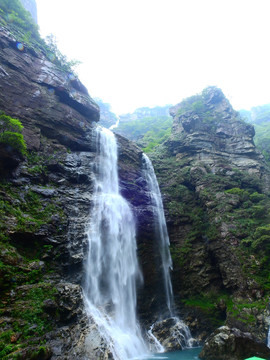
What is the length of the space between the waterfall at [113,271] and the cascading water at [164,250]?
2040mm

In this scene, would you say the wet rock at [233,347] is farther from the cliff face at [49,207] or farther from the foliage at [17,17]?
the foliage at [17,17]

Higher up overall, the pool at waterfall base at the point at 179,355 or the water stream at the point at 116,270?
the water stream at the point at 116,270

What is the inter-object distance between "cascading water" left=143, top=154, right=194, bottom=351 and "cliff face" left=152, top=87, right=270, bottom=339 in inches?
22.1

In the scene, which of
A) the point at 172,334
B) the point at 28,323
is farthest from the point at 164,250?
the point at 28,323

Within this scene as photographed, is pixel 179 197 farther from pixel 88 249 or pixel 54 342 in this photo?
pixel 54 342

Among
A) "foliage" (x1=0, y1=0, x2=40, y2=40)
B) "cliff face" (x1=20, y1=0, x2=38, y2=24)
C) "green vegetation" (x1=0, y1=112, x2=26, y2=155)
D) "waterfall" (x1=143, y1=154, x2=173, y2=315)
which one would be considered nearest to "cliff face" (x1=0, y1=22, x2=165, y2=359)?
"green vegetation" (x1=0, y1=112, x2=26, y2=155)

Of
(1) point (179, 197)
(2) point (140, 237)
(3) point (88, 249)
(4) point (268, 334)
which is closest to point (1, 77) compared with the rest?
(3) point (88, 249)

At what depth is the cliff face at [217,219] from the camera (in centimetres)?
1262

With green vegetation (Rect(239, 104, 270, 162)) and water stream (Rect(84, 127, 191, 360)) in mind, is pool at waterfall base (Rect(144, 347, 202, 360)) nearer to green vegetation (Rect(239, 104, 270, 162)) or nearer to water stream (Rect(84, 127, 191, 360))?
water stream (Rect(84, 127, 191, 360))

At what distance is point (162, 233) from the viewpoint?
54.3ft

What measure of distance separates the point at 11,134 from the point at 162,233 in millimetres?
11839

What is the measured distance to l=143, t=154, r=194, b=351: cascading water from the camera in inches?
471

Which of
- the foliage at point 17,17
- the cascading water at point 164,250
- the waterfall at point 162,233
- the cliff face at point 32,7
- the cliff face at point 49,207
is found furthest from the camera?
the cliff face at point 32,7

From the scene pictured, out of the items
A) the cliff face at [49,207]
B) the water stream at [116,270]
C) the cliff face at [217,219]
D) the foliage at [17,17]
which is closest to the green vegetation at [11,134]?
the cliff face at [49,207]
